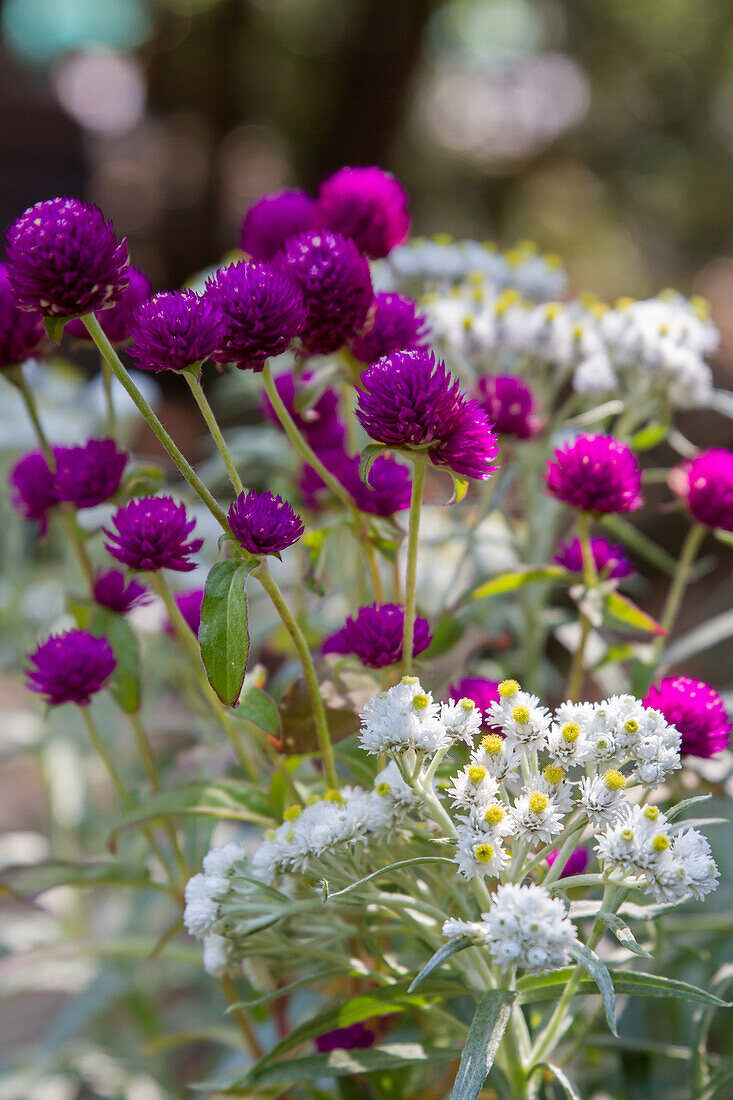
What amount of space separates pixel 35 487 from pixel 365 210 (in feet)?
1.03

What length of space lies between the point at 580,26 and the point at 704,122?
0.90 metres

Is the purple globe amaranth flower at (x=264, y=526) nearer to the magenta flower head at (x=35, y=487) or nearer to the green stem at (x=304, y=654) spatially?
the green stem at (x=304, y=654)

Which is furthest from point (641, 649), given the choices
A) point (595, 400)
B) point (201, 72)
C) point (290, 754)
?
point (201, 72)

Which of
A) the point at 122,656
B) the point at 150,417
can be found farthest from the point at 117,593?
the point at 150,417

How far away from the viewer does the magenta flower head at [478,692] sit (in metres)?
0.54

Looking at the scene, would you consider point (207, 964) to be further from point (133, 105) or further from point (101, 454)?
point (133, 105)

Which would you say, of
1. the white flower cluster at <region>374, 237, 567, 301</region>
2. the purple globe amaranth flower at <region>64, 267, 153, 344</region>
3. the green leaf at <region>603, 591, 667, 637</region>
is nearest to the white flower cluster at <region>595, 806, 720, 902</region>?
the green leaf at <region>603, 591, 667, 637</region>

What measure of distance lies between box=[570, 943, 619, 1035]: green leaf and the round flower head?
325 mm

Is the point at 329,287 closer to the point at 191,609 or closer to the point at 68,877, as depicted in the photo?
the point at 191,609

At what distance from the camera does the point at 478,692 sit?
1.80ft

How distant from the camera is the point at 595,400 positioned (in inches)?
33.7

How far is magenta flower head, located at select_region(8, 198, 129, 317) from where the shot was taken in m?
0.45

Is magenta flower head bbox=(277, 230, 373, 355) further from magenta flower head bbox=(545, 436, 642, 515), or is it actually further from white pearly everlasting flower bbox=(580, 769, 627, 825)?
white pearly everlasting flower bbox=(580, 769, 627, 825)

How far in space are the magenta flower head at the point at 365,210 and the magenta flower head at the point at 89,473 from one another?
0.23 metres
